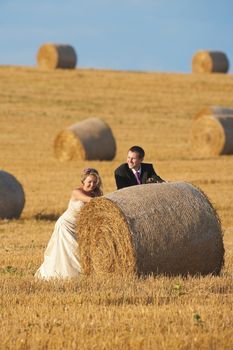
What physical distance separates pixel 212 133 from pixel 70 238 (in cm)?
2071

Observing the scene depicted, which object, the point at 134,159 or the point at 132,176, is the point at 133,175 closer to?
the point at 132,176

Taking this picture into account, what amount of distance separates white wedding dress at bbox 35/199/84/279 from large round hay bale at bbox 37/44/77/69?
42361 mm

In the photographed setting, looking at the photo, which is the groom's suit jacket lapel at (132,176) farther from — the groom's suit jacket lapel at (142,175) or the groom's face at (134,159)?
the groom's face at (134,159)

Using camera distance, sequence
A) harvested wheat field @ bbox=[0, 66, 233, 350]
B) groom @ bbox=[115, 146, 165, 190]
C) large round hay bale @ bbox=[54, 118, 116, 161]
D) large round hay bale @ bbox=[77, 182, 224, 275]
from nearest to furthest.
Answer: harvested wheat field @ bbox=[0, 66, 233, 350] → large round hay bale @ bbox=[77, 182, 224, 275] → groom @ bbox=[115, 146, 165, 190] → large round hay bale @ bbox=[54, 118, 116, 161]

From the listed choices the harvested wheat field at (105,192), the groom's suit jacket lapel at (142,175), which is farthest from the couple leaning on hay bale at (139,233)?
the groom's suit jacket lapel at (142,175)

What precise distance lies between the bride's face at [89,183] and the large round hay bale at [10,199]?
7.69 meters

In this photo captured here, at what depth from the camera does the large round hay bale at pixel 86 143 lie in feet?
96.3

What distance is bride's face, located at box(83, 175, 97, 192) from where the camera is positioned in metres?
10.9

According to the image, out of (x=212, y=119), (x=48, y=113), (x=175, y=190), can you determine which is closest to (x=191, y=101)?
(x=48, y=113)

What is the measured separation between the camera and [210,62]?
184 ft

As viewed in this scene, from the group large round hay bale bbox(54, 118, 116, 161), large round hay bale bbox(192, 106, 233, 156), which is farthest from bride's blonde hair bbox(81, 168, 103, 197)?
large round hay bale bbox(192, 106, 233, 156)

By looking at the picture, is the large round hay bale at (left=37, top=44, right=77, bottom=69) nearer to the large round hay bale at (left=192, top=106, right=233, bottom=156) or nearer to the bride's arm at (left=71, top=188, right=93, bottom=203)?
the large round hay bale at (left=192, top=106, right=233, bottom=156)

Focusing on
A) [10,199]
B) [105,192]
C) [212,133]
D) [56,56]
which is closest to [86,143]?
[212,133]

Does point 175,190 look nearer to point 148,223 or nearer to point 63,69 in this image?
point 148,223
